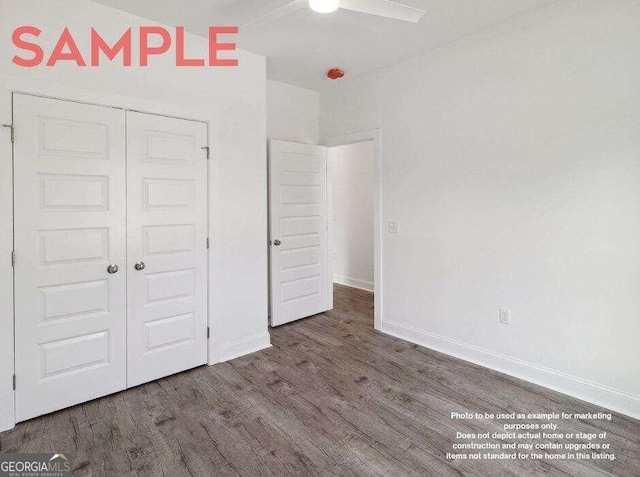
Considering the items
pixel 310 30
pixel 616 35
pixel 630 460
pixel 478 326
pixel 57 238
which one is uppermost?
pixel 310 30

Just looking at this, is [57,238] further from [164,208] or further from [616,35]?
[616,35]

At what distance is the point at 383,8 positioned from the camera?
1959 millimetres

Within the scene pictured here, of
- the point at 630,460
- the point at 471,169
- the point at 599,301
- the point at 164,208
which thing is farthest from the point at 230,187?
the point at 630,460

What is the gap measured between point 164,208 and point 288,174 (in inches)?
62.3

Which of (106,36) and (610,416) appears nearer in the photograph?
(610,416)

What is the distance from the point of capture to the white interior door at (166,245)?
2.68 meters

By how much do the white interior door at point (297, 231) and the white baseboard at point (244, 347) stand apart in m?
0.51

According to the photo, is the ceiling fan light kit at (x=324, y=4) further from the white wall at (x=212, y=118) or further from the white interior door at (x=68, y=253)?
the white interior door at (x=68, y=253)

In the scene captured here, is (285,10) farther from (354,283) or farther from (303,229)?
(354,283)

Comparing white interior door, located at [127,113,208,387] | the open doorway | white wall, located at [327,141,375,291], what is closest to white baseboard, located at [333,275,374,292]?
white wall, located at [327,141,375,291]

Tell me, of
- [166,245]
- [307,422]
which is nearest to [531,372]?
[307,422]

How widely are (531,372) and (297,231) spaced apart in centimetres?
261

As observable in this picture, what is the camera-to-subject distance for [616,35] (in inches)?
90.4

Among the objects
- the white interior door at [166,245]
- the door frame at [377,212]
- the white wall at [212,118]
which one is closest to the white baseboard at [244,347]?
the white wall at [212,118]
